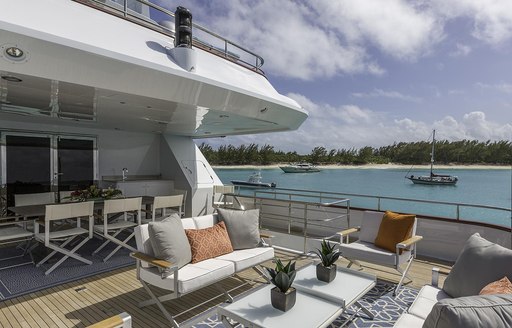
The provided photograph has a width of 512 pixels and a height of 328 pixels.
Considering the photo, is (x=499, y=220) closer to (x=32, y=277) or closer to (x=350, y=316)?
(x=350, y=316)

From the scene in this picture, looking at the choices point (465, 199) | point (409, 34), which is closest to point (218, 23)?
point (409, 34)

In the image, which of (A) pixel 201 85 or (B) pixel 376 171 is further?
(B) pixel 376 171

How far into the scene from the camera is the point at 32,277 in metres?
3.52

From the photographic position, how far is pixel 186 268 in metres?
2.83

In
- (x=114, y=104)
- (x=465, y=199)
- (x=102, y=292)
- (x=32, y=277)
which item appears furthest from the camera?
(x=465, y=199)

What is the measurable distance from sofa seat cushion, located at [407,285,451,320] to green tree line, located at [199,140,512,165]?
18.0 metres

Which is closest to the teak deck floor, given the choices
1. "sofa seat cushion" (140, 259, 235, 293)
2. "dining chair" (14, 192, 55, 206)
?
"sofa seat cushion" (140, 259, 235, 293)

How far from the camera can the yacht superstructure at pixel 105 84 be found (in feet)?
8.27

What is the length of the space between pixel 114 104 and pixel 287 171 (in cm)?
2489

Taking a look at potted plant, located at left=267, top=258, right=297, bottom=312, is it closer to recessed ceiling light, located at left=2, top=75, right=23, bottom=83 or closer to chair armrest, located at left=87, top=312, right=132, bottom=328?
chair armrest, located at left=87, top=312, right=132, bottom=328

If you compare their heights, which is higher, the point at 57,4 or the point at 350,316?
the point at 57,4

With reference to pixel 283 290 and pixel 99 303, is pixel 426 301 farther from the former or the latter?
pixel 99 303

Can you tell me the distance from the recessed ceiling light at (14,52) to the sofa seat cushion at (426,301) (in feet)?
11.6

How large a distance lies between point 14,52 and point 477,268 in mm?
3906
